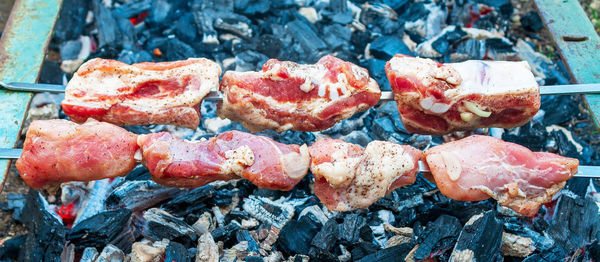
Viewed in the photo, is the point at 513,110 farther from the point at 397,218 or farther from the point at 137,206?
the point at 137,206

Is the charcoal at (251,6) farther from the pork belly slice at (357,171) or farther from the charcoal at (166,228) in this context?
the pork belly slice at (357,171)

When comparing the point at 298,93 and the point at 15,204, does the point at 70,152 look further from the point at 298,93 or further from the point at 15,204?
the point at 15,204

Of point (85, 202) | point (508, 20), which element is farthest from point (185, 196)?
point (508, 20)

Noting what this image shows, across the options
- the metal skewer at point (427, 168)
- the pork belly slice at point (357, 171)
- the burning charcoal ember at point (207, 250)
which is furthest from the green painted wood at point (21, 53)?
the pork belly slice at point (357, 171)

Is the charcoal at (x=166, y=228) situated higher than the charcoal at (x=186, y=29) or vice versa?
the charcoal at (x=186, y=29)

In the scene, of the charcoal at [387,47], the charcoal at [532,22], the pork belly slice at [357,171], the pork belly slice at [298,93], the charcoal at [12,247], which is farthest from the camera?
the charcoal at [532,22]

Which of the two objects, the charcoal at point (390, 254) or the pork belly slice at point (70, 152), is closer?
the pork belly slice at point (70, 152)

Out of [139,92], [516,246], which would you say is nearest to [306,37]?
[139,92]
